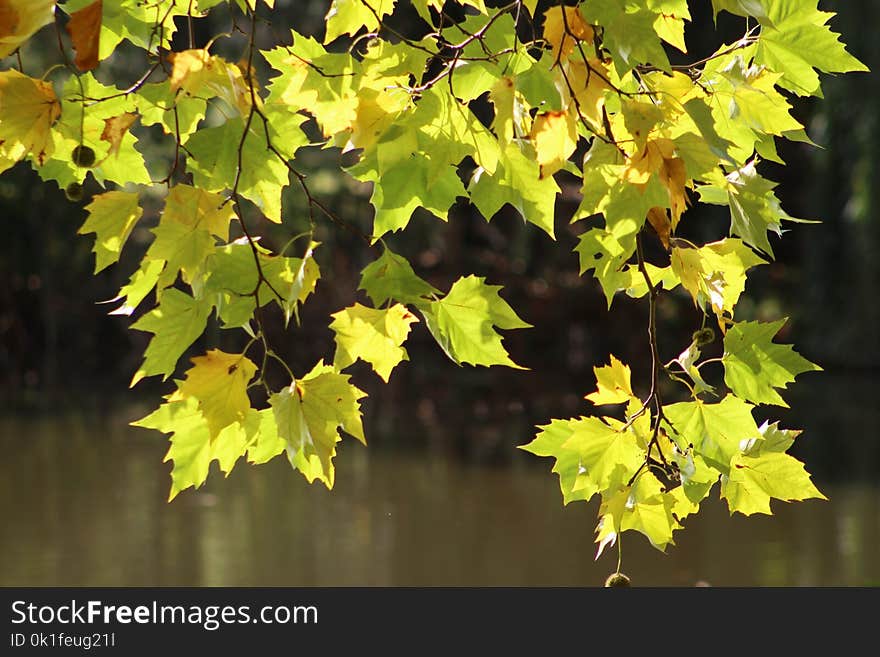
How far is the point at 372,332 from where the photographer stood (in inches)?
43.7

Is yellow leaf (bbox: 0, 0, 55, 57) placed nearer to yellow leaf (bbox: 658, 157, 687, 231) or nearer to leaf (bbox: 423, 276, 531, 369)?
leaf (bbox: 423, 276, 531, 369)

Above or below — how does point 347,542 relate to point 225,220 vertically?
above

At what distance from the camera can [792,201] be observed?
1139 cm

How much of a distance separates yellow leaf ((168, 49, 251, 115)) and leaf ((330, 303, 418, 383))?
0.20 metres

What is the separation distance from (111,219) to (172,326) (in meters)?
0.13

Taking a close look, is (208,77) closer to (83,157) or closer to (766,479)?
(83,157)

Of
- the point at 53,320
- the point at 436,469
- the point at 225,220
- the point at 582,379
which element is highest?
the point at 53,320

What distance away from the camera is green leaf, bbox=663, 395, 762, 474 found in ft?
3.89

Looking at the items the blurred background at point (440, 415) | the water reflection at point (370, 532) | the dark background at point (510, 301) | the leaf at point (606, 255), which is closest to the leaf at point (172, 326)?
the leaf at point (606, 255)

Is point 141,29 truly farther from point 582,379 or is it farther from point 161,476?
point 582,379

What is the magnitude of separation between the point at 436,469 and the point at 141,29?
5292 mm

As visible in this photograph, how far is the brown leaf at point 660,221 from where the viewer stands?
1.14 metres

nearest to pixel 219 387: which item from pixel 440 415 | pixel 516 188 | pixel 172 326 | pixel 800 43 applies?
pixel 172 326
